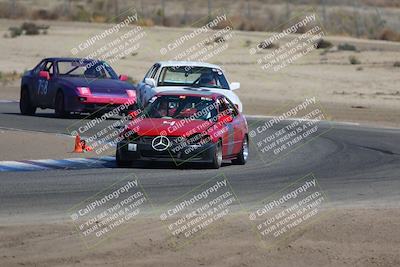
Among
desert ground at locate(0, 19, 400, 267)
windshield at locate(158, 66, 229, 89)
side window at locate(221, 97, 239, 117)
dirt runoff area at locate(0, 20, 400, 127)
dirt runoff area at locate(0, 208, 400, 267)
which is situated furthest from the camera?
dirt runoff area at locate(0, 20, 400, 127)

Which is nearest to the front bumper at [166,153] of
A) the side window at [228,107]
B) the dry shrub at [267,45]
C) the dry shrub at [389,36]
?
the side window at [228,107]

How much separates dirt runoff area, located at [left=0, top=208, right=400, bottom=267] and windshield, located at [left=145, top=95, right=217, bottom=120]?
18.9 ft

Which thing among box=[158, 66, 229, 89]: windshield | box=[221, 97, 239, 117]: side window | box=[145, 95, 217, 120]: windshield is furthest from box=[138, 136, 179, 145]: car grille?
box=[158, 66, 229, 89]: windshield

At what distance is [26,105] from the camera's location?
28.2 metres

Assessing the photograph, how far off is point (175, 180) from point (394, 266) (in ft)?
19.0

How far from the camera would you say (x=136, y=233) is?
12.1 m

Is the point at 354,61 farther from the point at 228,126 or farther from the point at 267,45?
the point at 228,126

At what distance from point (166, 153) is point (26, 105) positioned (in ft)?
36.5

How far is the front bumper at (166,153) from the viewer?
17703 mm

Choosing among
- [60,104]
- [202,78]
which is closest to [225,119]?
[202,78]

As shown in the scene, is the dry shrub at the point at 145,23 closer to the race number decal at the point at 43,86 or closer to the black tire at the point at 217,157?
the race number decal at the point at 43,86

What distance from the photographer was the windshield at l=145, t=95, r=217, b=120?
1867cm

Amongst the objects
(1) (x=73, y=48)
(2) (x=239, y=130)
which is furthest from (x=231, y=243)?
(1) (x=73, y=48)

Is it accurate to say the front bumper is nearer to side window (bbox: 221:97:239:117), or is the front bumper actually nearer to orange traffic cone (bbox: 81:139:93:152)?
side window (bbox: 221:97:239:117)
